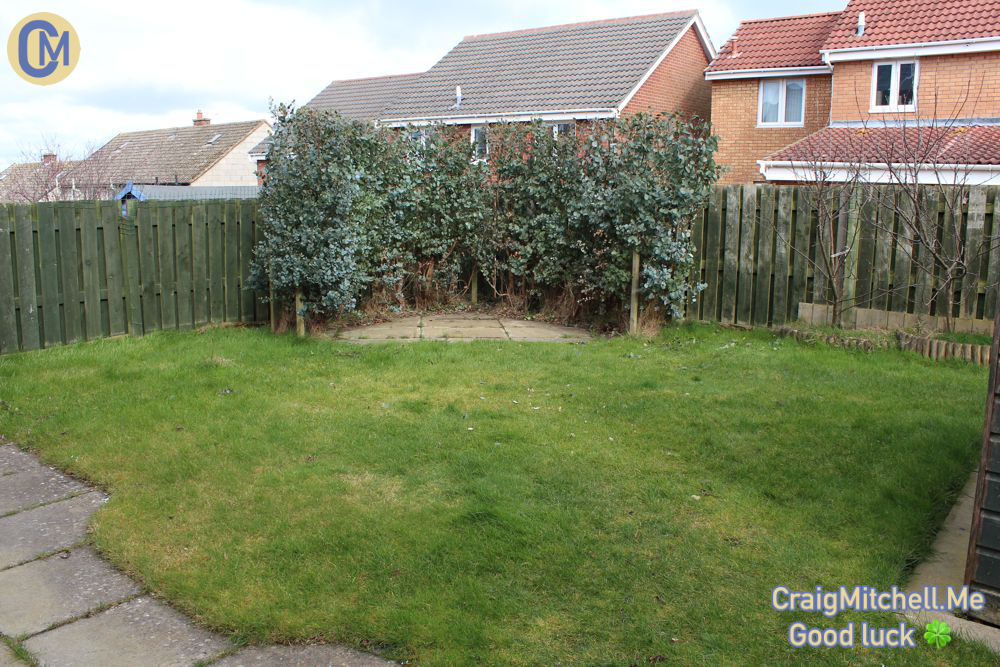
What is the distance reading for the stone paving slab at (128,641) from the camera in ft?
12.0

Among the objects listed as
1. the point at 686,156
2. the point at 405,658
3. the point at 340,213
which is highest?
the point at 686,156

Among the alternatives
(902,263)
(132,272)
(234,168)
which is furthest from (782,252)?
(234,168)

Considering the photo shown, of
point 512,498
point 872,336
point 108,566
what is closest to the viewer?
point 108,566

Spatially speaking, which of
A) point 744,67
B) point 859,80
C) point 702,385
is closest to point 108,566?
point 702,385

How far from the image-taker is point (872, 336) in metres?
9.32

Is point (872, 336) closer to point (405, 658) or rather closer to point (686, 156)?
point (686, 156)

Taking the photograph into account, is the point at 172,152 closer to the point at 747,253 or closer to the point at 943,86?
→ the point at 943,86

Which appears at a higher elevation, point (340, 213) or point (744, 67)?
point (744, 67)

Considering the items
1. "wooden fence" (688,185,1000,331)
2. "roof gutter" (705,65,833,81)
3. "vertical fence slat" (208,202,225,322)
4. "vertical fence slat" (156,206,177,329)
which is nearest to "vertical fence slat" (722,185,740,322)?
"wooden fence" (688,185,1000,331)

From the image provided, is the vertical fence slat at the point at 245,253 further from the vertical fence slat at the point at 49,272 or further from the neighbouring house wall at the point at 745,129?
the neighbouring house wall at the point at 745,129

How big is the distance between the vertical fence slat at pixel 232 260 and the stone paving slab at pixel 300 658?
776 cm

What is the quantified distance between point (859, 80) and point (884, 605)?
2214 cm

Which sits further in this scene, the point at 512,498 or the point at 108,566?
the point at 512,498

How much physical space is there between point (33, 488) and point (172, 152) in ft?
150
